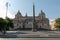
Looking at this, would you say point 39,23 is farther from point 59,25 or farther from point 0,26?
point 0,26

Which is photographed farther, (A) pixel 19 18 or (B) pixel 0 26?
(A) pixel 19 18

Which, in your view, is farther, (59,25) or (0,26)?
(59,25)

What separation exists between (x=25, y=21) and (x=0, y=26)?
7227cm

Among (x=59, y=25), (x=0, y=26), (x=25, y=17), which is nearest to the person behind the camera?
(x=0, y=26)

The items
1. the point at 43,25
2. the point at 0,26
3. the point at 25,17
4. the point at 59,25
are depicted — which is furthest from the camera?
the point at 25,17

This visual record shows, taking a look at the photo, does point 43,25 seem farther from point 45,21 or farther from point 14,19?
point 14,19

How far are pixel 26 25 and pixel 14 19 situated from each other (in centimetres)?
985

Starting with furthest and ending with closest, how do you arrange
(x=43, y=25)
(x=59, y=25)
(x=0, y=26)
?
(x=43, y=25) → (x=59, y=25) → (x=0, y=26)

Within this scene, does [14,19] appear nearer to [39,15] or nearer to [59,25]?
[39,15]

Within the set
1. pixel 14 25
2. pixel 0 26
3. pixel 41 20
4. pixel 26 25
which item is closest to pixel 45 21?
pixel 41 20

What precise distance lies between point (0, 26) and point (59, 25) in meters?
57.1

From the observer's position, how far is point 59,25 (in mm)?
101875

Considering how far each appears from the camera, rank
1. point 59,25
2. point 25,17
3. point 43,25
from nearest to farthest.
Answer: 1. point 59,25
2. point 43,25
3. point 25,17

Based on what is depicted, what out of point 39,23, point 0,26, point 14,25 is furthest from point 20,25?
point 0,26
